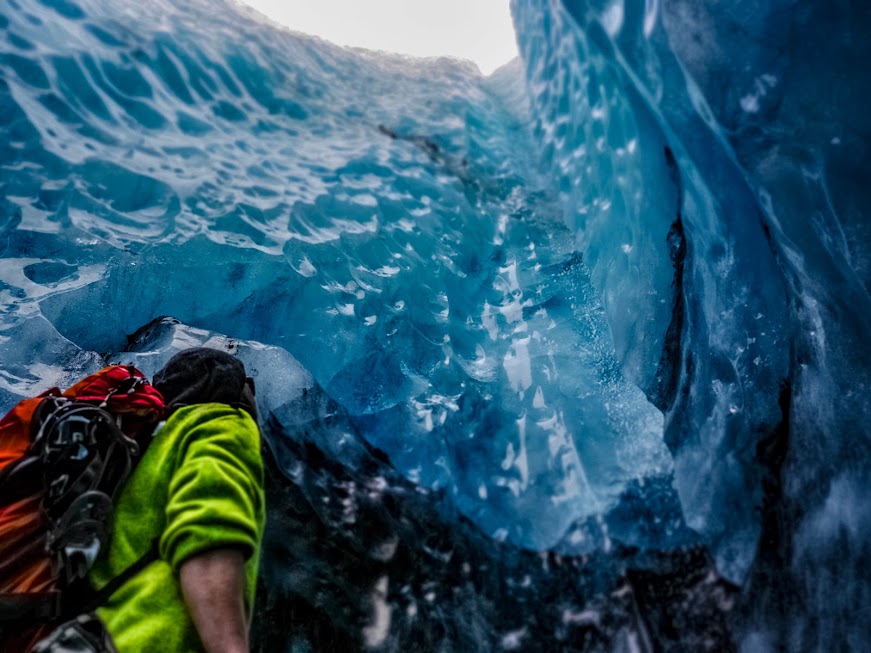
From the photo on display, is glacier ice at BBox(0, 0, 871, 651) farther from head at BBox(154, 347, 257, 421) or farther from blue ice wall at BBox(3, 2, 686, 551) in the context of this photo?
head at BBox(154, 347, 257, 421)

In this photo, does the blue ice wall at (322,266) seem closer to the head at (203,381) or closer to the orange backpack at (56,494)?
the head at (203,381)

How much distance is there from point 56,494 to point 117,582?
188 millimetres

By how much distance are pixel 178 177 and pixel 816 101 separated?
274 cm

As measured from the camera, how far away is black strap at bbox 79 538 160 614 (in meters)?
0.83

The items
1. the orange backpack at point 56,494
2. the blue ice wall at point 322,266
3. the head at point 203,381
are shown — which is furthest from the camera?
the blue ice wall at point 322,266

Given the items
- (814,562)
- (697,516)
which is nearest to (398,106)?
(697,516)

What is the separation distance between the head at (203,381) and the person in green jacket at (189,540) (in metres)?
0.22

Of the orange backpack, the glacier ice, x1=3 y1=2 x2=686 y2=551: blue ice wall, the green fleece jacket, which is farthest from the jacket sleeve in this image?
x1=3 y1=2 x2=686 y2=551: blue ice wall

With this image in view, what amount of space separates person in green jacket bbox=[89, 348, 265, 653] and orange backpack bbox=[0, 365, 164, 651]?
1.8 inches

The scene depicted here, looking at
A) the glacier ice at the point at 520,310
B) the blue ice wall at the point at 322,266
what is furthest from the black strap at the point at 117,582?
the blue ice wall at the point at 322,266

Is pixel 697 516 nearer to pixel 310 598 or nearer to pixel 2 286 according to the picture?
pixel 310 598

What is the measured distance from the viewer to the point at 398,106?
4.16 m

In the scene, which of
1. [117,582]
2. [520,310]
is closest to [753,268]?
[520,310]

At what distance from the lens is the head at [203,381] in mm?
1289
